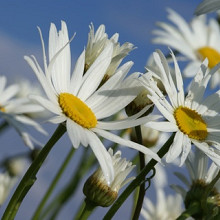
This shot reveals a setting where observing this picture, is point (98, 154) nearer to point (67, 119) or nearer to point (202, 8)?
point (67, 119)

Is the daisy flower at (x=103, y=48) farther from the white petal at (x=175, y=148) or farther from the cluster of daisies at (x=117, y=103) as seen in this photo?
the white petal at (x=175, y=148)

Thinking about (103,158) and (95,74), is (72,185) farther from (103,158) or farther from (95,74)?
(103,158)

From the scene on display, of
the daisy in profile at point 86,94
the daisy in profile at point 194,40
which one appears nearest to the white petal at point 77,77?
the daisy in profile at point 86,94

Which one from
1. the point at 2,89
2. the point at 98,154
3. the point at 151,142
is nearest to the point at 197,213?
the point at 98,154

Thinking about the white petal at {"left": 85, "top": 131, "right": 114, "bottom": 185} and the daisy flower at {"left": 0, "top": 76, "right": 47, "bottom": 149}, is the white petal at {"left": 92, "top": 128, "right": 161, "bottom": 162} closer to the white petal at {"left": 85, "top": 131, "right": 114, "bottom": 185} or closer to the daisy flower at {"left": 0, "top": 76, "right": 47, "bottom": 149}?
the white petal at {"left": 85, "top": 131, "right": 114, "bottom": 185}

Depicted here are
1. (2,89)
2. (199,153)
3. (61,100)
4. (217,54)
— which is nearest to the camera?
(61,100)

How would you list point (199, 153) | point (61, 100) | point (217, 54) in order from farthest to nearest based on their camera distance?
point (217, 54)
point (199, 153)
point (61, 100)

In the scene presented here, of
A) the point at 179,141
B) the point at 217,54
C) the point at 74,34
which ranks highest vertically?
the point at 217,54
